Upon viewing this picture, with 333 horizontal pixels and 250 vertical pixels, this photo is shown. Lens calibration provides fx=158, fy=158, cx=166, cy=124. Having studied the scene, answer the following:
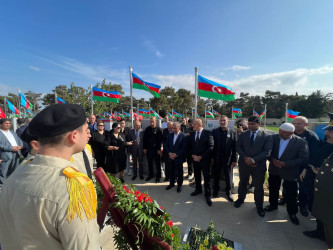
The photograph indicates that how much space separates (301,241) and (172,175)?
2.86m

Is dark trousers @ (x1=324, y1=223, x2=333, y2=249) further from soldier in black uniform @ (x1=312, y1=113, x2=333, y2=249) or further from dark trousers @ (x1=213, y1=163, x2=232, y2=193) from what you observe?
dark trousers @ (x1=213, y1=163, x2=232, y2=193)

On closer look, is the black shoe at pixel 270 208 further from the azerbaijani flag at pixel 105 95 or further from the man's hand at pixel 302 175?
the azerbaijani flag at pixel 105 95

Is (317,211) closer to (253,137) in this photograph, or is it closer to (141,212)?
(253,137)

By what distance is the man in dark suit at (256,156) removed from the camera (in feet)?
10.9

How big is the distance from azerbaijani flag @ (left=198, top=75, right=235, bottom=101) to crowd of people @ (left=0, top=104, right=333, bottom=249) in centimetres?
104

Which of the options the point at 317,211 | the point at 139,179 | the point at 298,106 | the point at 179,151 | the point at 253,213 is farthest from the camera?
the point at 298,106

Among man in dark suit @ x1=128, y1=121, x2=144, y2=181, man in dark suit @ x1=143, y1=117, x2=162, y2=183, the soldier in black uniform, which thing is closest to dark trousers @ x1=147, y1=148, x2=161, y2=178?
man in dark suit @ x1=143, y1=117, x2=162, y2=183

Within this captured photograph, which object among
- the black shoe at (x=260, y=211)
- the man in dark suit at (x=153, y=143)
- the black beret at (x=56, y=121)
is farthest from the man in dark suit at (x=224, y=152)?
the black beret at (x=56, y=121)

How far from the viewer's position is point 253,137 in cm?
348

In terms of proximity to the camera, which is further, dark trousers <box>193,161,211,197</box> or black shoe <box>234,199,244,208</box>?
dark trousers <box>193,161,211,197</box>

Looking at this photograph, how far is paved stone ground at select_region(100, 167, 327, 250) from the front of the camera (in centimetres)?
261

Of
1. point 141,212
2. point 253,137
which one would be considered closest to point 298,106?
point 253,137

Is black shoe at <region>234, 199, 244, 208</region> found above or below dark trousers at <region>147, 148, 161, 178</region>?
below

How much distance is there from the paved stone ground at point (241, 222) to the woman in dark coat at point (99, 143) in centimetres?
188
